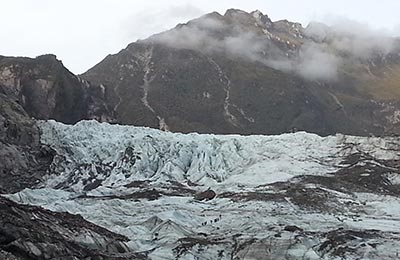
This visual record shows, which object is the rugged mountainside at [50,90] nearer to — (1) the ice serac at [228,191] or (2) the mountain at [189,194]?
(2) the mountain at [189,194]

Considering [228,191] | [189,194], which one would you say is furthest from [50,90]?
[228,191]

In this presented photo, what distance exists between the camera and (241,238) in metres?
38.8

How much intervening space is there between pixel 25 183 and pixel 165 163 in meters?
14.1

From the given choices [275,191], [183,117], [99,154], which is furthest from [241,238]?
[183,117]

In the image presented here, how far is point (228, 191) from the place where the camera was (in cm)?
5678

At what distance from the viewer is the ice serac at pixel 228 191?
Result: 122 ft

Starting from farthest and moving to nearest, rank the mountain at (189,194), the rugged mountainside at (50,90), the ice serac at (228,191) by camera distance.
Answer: the rugged mountainside at (50,90) < the ice serac at (228,191) < the mountain at (189,194)

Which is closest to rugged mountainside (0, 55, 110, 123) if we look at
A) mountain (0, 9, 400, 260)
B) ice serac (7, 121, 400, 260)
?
mountain (0, 9, 400, 260)

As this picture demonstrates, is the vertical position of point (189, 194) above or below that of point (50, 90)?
below

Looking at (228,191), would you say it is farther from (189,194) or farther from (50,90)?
(50,90)

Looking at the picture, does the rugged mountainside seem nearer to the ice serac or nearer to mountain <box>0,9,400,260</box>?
mountain <box>0,9,400,260</box>

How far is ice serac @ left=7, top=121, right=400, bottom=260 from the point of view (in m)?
37.2

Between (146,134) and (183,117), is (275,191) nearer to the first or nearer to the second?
(146,134)

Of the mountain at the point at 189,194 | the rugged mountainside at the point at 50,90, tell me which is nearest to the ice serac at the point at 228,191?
the mountain at the point at 189,194
